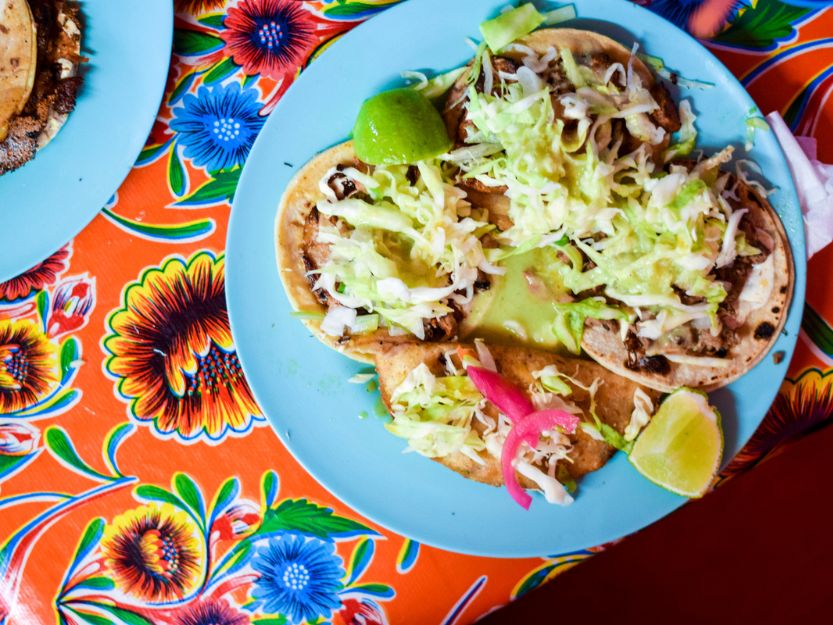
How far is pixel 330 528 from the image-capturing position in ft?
8.57

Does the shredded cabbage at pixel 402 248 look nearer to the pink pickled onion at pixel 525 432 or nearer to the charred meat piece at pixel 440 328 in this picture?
the charred meat piece at pixel 440 328

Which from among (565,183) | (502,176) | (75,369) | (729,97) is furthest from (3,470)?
(729,97)

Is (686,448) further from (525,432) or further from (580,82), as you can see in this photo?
(580,82)

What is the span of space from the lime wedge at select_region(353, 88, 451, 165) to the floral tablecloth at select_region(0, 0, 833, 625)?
1.75ft

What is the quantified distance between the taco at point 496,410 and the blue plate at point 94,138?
4.14 feet

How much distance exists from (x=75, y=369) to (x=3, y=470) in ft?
1.69

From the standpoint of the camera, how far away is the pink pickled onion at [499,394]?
2262 mm

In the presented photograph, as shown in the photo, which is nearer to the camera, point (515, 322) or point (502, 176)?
point (502, 176)

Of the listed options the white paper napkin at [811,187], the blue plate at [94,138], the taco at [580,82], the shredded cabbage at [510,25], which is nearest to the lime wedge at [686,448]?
the white paper napkin at [811,187]

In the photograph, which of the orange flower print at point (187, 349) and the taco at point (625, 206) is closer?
the taco at point (625, 206)

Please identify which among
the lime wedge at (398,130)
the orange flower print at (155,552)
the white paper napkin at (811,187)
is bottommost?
the orange flower print at (155,552)

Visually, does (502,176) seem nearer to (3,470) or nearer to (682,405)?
(682,405)

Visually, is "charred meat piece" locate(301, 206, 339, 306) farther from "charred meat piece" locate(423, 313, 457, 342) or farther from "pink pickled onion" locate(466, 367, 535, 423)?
"pink pickled onion" locate(466, 367, 535, 423)

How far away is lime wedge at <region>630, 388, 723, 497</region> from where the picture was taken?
2.30m
